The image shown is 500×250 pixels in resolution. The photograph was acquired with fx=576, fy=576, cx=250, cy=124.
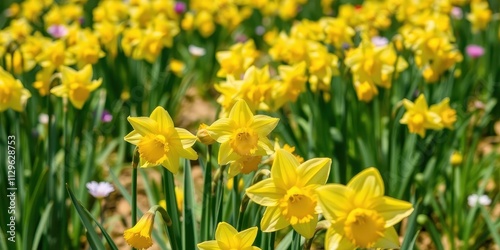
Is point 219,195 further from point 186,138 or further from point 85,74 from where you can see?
point 85,74

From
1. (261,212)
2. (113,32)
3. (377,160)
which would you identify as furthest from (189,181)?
(113,32)

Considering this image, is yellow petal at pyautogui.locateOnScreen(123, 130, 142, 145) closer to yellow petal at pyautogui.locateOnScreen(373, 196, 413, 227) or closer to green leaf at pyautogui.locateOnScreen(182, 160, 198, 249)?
green leaf at pyautogui.locateOnScreen(182, 160, 198, 249)

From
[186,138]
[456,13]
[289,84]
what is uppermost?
[186,138]

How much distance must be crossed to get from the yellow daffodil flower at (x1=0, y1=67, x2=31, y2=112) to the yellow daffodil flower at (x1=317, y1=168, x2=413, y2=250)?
1428 millimetres

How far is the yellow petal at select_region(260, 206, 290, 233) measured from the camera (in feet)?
4.27

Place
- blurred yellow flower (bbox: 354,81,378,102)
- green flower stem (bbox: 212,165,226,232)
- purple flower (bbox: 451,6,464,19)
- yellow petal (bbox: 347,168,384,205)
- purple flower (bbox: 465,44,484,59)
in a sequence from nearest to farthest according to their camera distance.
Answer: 1. yellow petal (bbox: 347,168,384,205)
2. green flower stem (bbox: 212,165,226,232)
3. blurred yellow flower (bbox: 354,81,378,102)
4. purple flower (bbox: 465,44,484,59)
5. purple flower (bbox: 451,6,464,19)

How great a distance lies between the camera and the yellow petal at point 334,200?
114 centimetres

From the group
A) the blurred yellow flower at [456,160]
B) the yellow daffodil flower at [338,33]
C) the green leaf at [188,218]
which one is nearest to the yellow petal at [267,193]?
the green leaf at [188,218]

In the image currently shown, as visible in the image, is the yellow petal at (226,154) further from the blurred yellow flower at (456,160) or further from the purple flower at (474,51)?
the purple flower at (474,51)

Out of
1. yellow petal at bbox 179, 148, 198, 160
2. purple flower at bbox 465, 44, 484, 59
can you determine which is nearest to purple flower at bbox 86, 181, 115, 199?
yellow petal at bbox 179, 148, 198, 160

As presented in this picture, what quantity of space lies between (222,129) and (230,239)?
29cm

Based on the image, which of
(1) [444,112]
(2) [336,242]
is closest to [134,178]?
(2) [336,242]

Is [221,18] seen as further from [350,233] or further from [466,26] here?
[350,233]

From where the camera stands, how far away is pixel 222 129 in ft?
4.80
